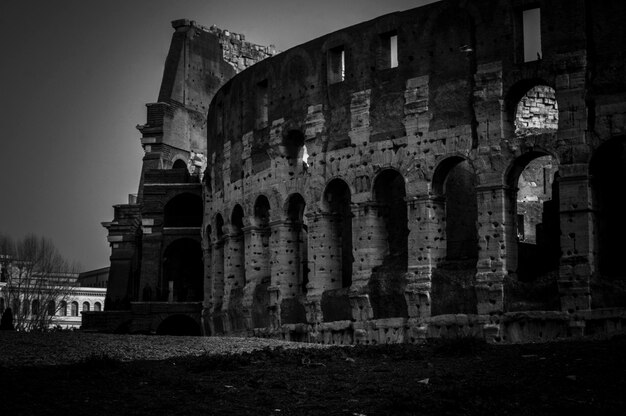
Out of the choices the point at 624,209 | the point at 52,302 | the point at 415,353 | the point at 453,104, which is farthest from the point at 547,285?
the point at 52,302

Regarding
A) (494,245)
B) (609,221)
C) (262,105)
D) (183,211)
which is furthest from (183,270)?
(609,221)

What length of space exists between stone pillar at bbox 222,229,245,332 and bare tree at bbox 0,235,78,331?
49.5 ft

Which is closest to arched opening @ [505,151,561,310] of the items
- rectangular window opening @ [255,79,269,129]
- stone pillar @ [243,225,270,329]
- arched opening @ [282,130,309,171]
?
arched opening @ [282,130,309,171]

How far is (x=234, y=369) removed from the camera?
49.1 ft

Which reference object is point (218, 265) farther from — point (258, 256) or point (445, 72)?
point (445, 72)

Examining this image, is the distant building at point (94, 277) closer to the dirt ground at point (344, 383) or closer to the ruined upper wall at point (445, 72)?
the ruined upper wall at point (445, 72)

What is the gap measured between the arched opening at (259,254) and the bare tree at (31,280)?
56.5ft

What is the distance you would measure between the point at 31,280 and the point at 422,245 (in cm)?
3198

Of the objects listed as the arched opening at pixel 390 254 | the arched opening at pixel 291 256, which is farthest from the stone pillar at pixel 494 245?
the arched opening at pixel 291 256

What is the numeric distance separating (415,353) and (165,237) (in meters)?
23.4

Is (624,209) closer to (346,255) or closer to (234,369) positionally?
(346,255)

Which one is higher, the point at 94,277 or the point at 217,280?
the point at 94,277

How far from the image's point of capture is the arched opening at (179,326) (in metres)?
36.3

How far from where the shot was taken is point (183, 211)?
134 ft
